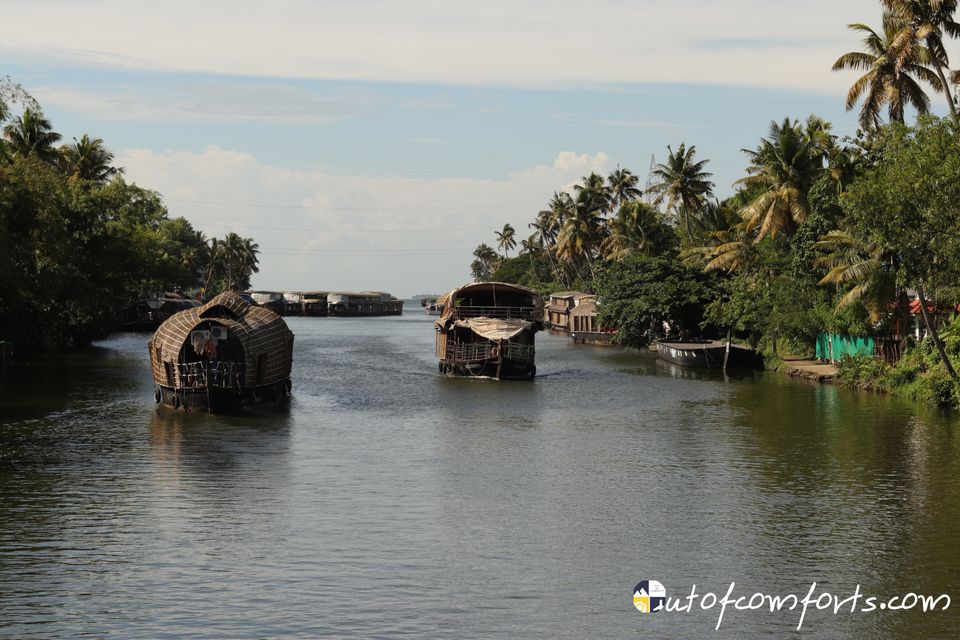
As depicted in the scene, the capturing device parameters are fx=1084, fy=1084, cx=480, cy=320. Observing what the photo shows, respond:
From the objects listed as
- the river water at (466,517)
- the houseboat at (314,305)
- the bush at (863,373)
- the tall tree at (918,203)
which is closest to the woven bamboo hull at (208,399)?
the river water at (466,517)

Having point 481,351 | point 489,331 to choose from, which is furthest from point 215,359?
point 481,351

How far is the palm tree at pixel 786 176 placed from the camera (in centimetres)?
6178

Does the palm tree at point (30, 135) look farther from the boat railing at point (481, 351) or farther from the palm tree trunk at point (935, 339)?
the palm tree trunk at point (935, 339)

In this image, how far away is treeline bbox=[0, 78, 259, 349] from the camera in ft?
185

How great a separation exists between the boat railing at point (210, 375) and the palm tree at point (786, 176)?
34.2 metres

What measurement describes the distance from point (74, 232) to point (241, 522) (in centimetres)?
5386

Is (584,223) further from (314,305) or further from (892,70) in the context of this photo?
(314,305)

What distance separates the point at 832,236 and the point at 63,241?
41.2 m

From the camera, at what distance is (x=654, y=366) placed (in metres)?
69.3

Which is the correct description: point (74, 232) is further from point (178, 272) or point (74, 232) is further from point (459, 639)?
point (459, 639)

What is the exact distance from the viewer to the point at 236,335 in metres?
41.8

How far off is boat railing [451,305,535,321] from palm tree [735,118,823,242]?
14.8m

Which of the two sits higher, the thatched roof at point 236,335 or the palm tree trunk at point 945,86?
the palm tree trunk at point 945,86

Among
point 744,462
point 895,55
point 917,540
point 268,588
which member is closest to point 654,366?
point 895,55
